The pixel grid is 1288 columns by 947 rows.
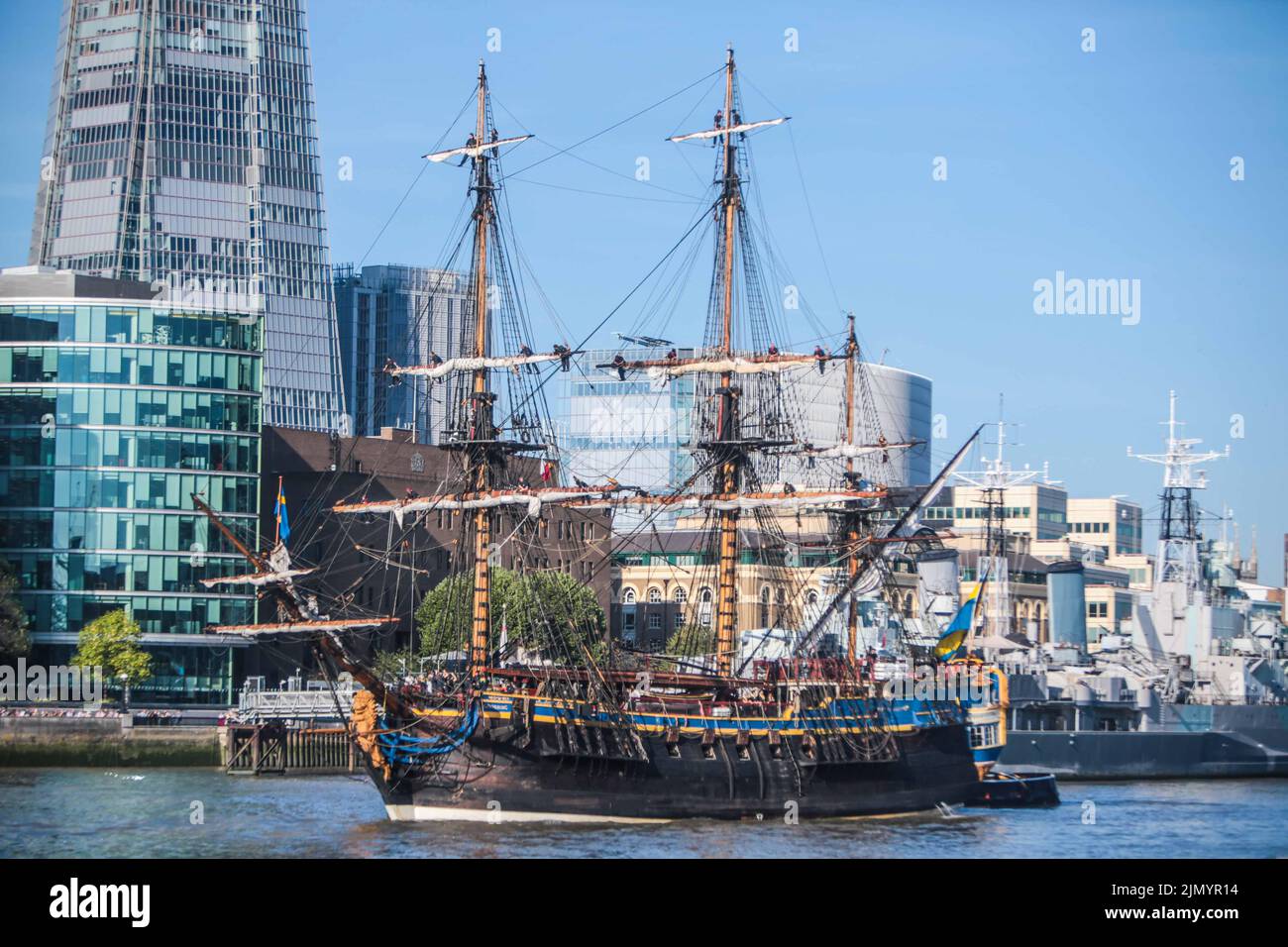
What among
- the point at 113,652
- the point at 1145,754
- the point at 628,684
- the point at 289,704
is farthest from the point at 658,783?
the point at 1145,754

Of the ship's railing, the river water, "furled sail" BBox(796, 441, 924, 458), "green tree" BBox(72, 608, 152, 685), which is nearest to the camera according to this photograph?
the river water

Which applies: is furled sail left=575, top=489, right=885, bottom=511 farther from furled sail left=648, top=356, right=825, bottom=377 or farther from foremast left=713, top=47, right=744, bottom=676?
furled sail left=648, top=356, right=825, bottom=377

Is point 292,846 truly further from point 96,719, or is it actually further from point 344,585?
point 344,585

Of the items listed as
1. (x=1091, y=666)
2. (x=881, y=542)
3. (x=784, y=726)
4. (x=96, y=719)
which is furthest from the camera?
(x=1091, y=666)

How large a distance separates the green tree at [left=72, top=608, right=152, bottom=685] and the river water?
2134 centimetres

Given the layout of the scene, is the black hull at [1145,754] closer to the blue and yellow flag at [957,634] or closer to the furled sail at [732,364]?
the blue and yellow flag at [957,634]

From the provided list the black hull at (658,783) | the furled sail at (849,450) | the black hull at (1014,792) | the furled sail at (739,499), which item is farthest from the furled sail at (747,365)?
the black hull at (1014,792)

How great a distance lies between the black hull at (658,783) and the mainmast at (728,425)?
28.5 ft

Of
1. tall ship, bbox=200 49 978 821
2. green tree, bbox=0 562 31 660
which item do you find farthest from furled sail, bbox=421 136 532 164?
green tree, bbox=0 562 31 660

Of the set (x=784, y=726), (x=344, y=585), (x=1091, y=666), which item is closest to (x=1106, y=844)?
(x=784, y=726)

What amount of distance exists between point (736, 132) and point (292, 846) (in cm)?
4099

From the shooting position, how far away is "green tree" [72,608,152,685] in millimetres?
110250

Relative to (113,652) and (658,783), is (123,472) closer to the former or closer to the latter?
(113,652)

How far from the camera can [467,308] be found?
284 ft
